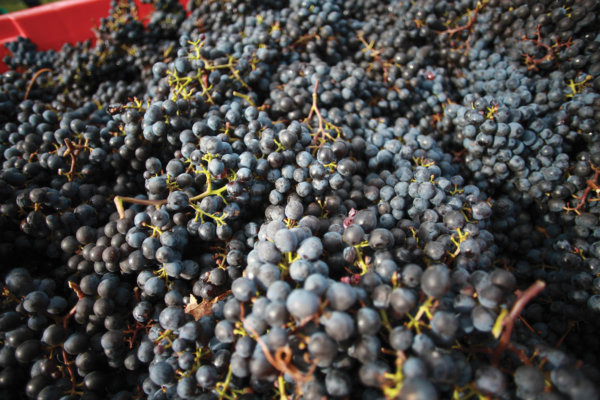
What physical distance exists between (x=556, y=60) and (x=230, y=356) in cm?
211

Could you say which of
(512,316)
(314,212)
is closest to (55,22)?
(314,212)

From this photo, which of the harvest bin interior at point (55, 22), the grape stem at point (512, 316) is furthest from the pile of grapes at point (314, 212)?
the harvest bin interior at point (55, 22)

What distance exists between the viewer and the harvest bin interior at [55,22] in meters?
2.36

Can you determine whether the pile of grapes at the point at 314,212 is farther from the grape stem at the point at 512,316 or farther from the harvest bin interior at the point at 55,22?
the harvest bin interior at the point at 55,22

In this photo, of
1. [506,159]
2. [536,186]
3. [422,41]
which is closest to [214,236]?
[506,159]

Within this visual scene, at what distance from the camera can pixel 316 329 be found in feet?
2.78

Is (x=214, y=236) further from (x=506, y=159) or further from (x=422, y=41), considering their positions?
(x=422, y=41)

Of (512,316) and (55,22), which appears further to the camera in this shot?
(55,22)

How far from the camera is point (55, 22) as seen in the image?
2465 millimetres

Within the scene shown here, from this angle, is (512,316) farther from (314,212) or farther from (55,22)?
(55,22)

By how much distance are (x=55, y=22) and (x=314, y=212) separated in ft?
8.73

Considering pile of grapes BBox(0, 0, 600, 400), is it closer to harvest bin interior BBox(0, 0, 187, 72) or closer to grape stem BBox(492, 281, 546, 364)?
grape stem BBox(492, 281, 546, 364)

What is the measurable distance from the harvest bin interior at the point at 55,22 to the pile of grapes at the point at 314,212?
610 mm

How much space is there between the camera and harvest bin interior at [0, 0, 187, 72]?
2.36 m
